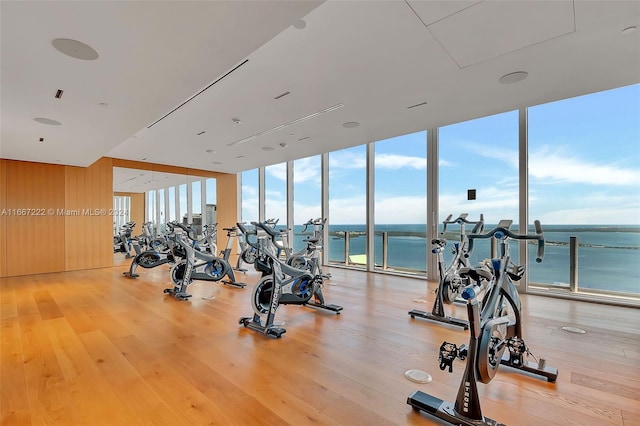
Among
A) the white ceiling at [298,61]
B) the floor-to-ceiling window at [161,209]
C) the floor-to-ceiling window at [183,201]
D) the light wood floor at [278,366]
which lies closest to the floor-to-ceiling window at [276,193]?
the floor-to-ceiling window at [183,201]

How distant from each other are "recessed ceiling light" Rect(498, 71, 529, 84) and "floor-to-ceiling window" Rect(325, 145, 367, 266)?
3.66m

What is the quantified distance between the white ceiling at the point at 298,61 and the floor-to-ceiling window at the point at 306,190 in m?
2.94

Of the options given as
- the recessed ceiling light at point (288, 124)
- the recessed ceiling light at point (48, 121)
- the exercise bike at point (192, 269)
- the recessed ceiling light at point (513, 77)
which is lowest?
the exercise bike at point (192, 269)

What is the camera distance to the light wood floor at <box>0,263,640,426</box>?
1863 mm

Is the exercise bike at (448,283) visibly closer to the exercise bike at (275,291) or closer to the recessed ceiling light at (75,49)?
the exercise bike at (275,291)

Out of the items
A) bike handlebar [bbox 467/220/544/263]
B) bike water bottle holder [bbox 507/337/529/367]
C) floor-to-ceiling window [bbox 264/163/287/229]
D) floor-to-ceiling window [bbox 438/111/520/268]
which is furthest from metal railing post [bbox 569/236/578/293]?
floor-to-ceiling window [bbox 264/163/287/229]

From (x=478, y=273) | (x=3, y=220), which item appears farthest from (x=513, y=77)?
(x=3, y=220)

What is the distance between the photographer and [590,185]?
4586mm

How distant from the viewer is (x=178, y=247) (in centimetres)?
539

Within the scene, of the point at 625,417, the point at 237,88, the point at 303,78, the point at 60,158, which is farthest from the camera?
the point at 60,158

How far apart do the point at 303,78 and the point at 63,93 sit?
8.43 ft

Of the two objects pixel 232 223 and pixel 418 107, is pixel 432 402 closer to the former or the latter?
pixel 418 107

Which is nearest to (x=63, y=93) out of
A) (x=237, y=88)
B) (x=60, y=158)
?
(x=237, y=88)

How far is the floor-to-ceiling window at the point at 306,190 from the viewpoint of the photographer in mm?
7906
